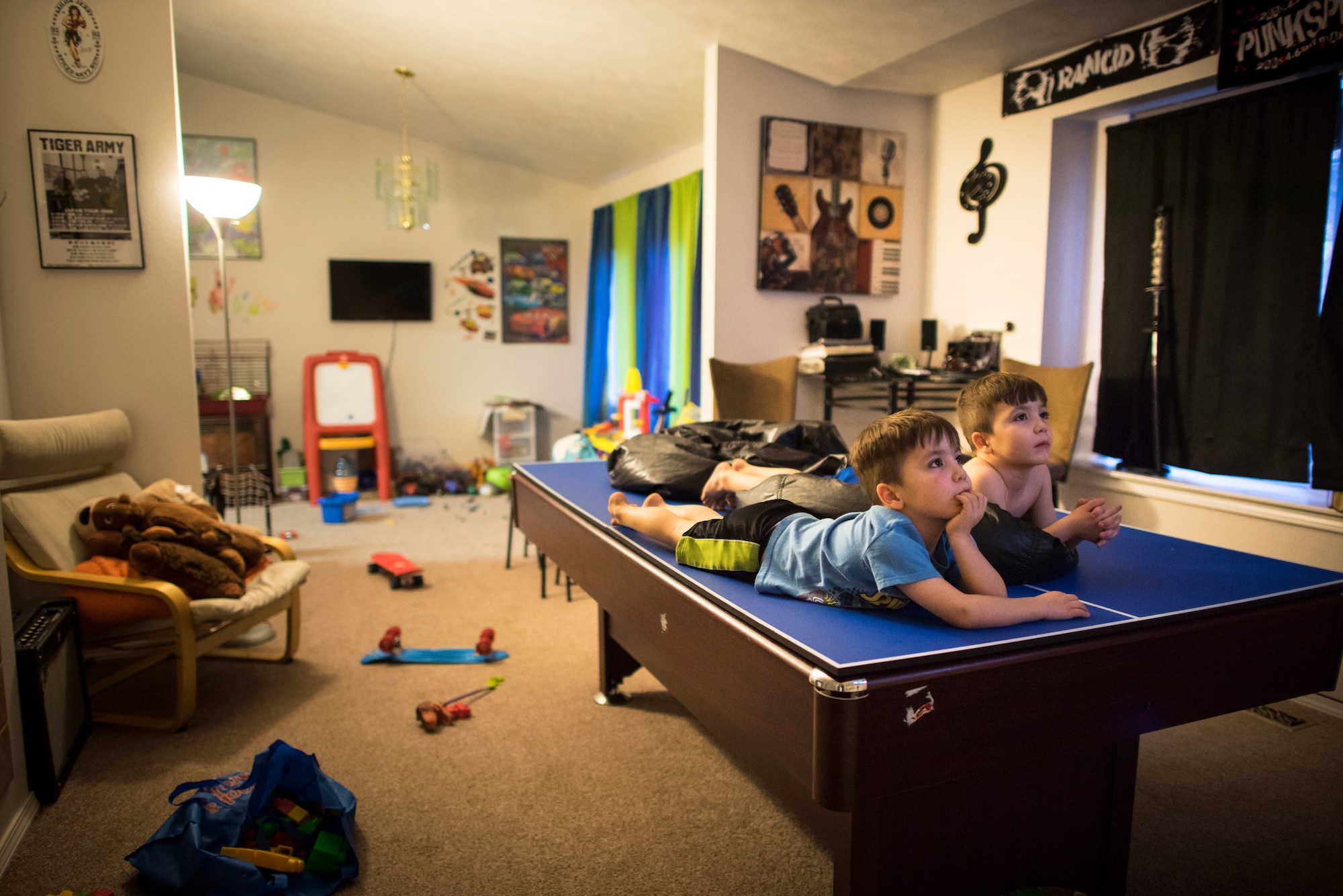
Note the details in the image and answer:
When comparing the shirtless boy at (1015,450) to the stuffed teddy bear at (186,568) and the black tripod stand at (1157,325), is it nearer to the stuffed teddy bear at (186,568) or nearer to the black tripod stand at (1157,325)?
the black tripod stand at (1157,325)

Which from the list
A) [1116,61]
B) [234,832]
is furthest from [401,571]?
[1116,61]

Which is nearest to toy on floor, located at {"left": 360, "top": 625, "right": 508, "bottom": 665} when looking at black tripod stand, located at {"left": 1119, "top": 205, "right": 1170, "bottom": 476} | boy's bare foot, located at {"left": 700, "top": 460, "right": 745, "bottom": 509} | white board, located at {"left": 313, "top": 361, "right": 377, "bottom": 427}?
boy's bare foot, located at {"left": 700, "top": 460, "right": 745, "bottom": 509}

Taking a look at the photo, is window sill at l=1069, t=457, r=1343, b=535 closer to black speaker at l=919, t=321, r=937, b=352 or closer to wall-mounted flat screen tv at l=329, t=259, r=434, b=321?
black speaker at l=919, t=321, r=937, b=352

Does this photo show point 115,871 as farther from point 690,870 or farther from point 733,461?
point 733,461

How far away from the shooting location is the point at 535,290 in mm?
6719

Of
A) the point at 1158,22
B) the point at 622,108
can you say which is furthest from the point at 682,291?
the point at 1158,22

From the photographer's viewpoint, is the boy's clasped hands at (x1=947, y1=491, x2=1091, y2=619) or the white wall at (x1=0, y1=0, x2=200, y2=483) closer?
the boy's clasped hands at (x1=947, y1=491, x2=1091, y2=619)

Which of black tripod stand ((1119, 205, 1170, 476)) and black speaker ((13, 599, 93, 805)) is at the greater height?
black tripod stand ((1119, 205, 1170, 476))

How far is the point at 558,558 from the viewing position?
7.93 feet

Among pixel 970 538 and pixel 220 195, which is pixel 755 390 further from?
pixel 970 538

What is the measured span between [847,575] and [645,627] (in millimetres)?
551

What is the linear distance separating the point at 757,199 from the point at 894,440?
9.47 feet

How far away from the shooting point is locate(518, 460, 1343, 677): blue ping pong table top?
3.80ft

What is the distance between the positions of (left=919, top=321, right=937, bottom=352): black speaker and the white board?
154 inches
